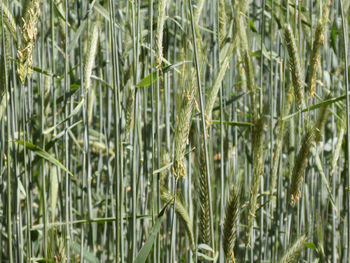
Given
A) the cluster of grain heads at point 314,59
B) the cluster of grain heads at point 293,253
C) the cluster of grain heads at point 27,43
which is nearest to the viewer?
the cluster of grain heads at point 27,43

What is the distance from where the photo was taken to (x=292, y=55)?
4.00 ft

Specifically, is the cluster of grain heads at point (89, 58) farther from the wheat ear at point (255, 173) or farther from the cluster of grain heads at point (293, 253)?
the cluster of grain heads at point (293, 253)

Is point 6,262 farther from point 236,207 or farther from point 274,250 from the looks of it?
point 236,207

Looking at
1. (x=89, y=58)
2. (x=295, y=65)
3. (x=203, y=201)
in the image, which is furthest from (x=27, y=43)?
(x=295, y=65)

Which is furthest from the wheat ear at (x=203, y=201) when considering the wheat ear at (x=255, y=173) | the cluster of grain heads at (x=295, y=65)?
the cluster of grain heads at (x=295, y=65)

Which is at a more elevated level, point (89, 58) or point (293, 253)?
point (89, 58)

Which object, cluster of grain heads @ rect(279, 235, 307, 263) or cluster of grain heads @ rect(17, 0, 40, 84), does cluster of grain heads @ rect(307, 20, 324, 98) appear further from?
cluster of grain heads @ rect(17, 0, 40, 84)

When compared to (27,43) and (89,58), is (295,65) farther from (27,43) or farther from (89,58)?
(27,43)

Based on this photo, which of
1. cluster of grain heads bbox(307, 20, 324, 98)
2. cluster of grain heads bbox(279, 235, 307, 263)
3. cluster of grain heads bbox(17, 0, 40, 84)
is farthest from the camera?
cluster of grain heads bbox(307, 20, 324, 98)

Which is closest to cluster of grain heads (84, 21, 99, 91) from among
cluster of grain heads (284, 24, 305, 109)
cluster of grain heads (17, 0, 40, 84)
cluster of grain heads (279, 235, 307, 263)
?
cluster of grain heads (17, 0, 40, 84)

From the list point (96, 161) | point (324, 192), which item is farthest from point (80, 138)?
point (324, 192)

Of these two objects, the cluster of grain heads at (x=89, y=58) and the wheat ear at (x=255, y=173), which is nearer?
the wheat ear at (x=255, y=173)

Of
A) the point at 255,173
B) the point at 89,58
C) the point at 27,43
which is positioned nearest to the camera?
the point at 27,43

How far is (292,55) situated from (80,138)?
1011mm
